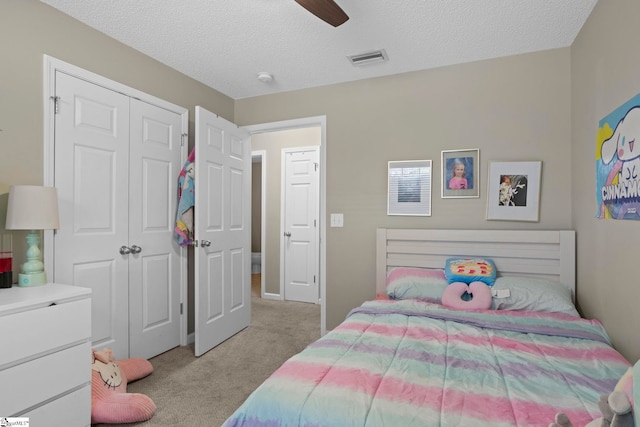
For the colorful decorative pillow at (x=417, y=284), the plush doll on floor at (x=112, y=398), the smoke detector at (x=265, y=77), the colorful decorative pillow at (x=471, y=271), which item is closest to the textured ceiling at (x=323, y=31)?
the smoke detector at (x=265, y=77)

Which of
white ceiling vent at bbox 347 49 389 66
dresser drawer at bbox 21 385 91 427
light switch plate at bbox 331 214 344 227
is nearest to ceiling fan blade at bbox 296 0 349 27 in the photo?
white ceiling vent at bbox 347 49 389 66

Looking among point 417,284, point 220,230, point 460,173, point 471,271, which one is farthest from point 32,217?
point 460,173

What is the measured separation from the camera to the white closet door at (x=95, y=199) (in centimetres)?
215

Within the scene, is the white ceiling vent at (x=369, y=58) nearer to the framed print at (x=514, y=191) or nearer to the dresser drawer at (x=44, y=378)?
the framed print at (x=514, y=191)

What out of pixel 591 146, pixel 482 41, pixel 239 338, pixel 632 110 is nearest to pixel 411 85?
pixel 482 41

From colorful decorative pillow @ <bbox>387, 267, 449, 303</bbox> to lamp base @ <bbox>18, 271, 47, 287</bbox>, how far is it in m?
2.22

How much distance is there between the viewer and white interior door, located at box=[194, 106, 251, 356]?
9.18 feet

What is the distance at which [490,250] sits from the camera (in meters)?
2.62

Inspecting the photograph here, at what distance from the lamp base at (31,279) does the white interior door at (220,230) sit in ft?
3.38

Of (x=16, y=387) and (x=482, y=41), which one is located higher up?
(x=482, y=41)

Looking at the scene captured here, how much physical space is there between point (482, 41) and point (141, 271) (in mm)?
3151

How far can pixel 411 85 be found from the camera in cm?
297

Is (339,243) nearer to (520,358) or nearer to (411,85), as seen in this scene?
(411,85)

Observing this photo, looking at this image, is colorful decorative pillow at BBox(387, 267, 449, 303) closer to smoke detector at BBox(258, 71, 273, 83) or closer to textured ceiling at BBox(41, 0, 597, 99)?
textured ceiling at BBox(41, 0, 597, 99)
